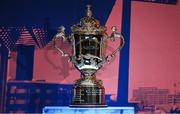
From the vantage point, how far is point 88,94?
170 centimetres

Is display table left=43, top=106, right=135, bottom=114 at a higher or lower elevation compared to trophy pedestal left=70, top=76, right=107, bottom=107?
lower

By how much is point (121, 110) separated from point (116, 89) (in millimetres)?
382

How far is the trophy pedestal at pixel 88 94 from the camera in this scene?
170 centimetres

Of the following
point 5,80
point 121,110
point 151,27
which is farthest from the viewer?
point 151,27

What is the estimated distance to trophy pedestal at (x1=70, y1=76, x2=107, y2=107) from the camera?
5.57ft

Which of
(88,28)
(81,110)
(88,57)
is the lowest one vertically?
(81,110)

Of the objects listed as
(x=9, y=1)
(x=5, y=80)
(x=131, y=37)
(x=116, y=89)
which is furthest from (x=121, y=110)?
(x=9, y=1)

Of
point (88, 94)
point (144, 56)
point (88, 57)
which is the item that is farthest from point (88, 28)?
point (144, 56)

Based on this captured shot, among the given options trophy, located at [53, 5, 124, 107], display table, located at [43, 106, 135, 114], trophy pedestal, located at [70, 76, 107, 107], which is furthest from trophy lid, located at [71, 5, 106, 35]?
display table, located at [43, 106, 135, 114]

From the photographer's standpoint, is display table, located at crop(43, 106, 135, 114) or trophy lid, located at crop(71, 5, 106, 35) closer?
display table, located at crop(43, 106, 135, 114)

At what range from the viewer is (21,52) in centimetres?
200

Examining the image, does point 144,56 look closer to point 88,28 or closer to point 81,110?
point 88,28

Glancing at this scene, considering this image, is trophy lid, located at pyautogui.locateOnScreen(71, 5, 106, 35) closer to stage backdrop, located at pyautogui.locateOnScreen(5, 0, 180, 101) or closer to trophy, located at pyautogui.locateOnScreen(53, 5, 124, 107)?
trophy, located at pyautogui.locateOnScreen(53, 5, 124, 107)

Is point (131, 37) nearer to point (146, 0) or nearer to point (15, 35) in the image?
point (146, 0)
